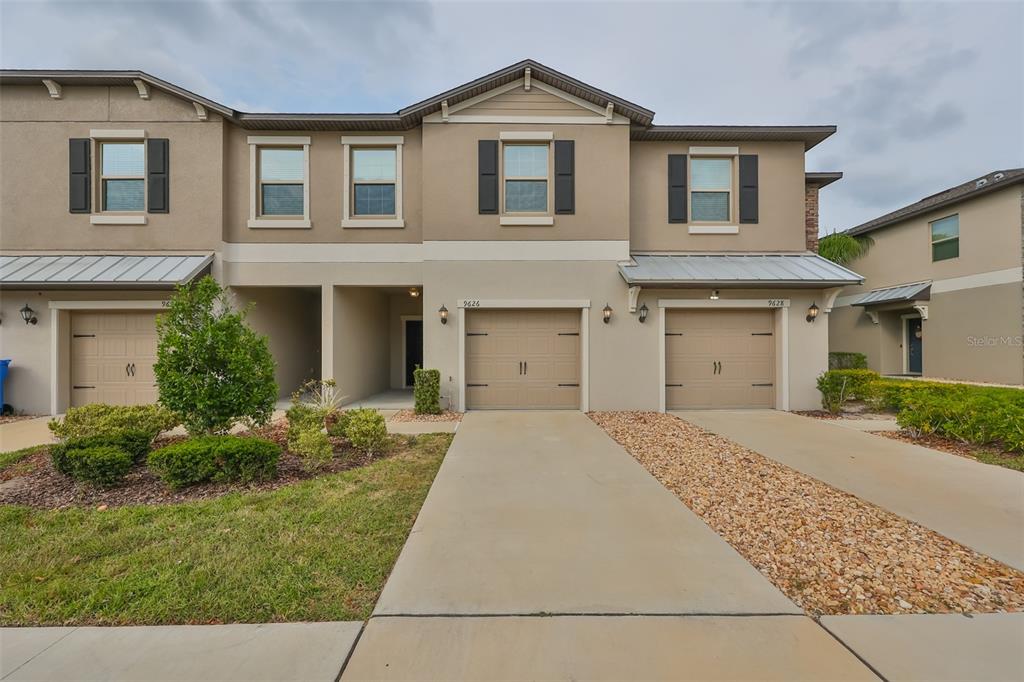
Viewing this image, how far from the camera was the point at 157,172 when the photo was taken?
8.29 meters

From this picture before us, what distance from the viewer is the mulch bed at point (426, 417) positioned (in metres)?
7.71

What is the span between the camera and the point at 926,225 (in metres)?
13.4

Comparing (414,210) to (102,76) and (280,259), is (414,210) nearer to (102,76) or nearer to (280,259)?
(280,259)

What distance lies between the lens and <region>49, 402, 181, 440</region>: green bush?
18.4 ft

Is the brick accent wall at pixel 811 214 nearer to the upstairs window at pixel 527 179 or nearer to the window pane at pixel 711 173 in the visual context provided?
the window pane at pixel 711 173

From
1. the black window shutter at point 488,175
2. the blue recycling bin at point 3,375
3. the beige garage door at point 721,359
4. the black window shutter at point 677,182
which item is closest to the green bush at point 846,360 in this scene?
the beige garage door at point 721,359

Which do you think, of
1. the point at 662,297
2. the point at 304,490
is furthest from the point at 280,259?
the point at 662,297

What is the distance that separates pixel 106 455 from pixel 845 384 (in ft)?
39.5

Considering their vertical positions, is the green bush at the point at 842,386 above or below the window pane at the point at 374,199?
below

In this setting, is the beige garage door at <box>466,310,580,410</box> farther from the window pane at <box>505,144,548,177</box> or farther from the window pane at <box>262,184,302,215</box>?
the window pane at <box>262,184,302,215</box>

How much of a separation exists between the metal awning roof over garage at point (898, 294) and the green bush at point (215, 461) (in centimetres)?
1829

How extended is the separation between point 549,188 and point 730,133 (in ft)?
14.3

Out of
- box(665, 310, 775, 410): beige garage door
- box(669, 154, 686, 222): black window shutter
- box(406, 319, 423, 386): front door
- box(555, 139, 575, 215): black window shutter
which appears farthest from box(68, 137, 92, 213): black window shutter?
box(665, 310, 775, 410): beige garage door

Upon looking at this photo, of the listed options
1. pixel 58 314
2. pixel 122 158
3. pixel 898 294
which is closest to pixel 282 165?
pixel 122 158
